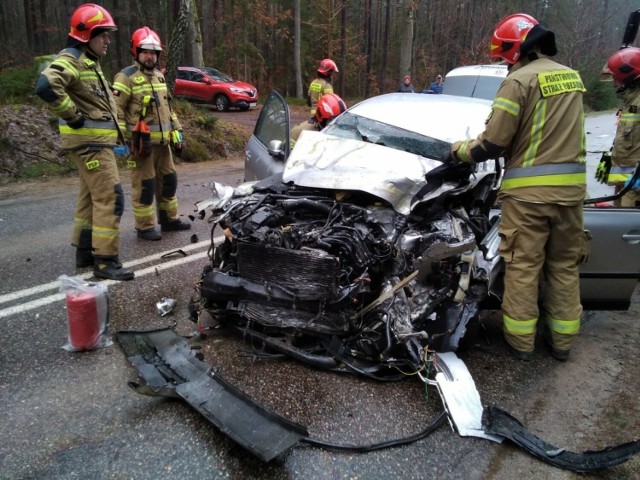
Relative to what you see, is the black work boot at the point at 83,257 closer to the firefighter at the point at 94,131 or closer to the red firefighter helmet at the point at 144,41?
the firefighter at the point at 94,131

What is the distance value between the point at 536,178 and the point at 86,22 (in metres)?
3.46

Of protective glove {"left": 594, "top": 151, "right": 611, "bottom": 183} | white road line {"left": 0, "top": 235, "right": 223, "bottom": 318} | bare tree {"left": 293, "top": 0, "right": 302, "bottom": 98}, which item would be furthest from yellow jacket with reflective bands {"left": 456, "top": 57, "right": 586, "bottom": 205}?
bare tree {"left": 293, "top": 0, "right": 302, "bottom": 98}

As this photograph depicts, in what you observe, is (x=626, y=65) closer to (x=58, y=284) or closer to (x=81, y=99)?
(x=81, y=99)

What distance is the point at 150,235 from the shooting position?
16.1ft

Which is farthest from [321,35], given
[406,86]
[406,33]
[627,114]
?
[627,114]

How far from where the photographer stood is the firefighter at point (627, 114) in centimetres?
407

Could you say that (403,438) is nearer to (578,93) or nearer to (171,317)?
(171,317)

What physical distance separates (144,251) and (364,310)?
2689 mm

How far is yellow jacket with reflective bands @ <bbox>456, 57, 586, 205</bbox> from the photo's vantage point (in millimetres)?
2805

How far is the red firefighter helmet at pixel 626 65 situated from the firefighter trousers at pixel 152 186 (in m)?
4.29

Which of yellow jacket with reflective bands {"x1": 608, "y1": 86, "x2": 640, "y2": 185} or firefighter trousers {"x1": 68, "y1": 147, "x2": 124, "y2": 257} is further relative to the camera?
yellow jacket with reflective bands {"x1": 608, "y1": 86, "x2": 640, "y2": 185}

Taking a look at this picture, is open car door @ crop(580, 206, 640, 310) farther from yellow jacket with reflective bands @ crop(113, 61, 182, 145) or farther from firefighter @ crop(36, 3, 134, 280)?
yellow jacket with reflective bands @ crop(113, 61, 182, 145)

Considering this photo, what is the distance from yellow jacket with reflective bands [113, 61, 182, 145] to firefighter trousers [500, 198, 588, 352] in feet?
11.2

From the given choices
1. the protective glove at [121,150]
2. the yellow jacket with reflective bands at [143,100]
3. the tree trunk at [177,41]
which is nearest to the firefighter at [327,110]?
the yellow jacket with reflective bands at [143,100]
